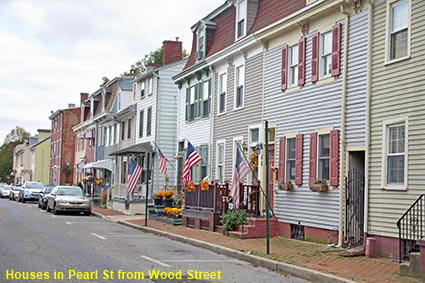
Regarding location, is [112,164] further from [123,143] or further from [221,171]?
[221,171]

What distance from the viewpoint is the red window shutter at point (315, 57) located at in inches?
713

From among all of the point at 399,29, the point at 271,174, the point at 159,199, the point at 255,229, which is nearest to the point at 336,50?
the point at 399,29

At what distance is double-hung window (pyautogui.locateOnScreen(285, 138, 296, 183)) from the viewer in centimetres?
1939

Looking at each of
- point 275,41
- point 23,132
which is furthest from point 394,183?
point 23,132

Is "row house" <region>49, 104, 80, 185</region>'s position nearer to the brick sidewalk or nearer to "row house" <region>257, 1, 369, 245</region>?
the brick sidewalk

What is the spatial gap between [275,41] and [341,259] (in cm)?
868

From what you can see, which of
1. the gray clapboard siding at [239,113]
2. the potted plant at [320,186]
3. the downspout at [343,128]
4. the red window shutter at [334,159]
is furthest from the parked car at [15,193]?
the downspout at [343,128]

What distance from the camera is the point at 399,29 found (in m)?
14.6

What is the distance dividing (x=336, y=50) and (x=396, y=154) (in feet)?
12.7

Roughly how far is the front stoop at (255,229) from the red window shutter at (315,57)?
4681 millimetres

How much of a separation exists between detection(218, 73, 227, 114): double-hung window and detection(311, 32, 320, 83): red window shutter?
7.17 m

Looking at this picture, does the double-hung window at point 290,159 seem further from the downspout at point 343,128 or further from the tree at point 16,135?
the tree at point 16,135

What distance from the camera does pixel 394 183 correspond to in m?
14.5

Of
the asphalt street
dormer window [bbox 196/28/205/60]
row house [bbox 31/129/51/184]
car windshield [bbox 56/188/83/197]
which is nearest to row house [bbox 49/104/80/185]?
row house [bbox 31/129/51/184]
